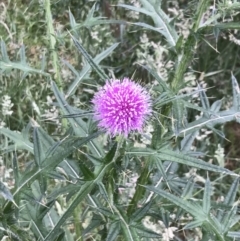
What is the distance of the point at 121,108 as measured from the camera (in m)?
1.21

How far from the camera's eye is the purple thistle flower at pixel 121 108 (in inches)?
46.8

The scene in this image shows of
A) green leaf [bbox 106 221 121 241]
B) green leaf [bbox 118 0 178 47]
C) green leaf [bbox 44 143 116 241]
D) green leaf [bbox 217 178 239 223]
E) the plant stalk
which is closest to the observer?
green leaf [bbox 44 143 116 241]

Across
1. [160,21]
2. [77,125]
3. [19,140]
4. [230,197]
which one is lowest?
[230,197]

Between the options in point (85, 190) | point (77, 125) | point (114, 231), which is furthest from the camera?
point (77, 125)

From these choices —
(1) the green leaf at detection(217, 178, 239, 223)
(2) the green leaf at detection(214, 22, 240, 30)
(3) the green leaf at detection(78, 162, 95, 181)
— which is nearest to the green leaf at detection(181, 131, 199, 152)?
(1) the green leaf at detection(217, 178, 239, 223)

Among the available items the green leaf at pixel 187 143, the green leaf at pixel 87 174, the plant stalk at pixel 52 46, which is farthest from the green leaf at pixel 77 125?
the plant stalk at pixel 52 46

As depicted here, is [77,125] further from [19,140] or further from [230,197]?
[230,197]

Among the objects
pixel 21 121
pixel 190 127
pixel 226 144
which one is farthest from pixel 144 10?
pixel 226 144

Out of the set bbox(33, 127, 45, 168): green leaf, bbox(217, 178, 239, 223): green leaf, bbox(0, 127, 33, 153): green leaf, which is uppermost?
bbox(33, 127, 45, 168): green leaf

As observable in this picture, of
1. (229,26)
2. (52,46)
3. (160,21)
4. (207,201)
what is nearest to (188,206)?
(207,201)

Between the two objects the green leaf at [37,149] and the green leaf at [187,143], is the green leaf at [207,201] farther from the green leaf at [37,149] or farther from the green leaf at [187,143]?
the green leaf at [37,149]

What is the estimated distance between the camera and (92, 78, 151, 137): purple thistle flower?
46.8 inches

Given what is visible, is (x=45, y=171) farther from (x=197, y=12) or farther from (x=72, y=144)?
(x=197, y=12)

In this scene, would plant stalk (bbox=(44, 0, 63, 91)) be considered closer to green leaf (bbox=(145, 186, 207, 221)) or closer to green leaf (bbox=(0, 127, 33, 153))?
green leaf (bbox=(0, 127, 33, 153))
